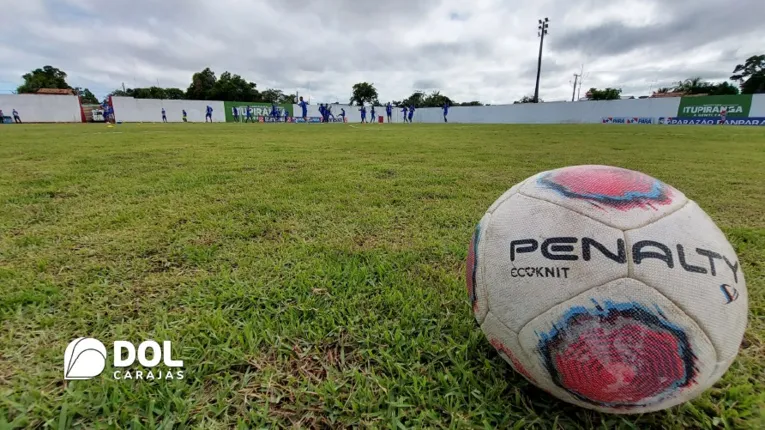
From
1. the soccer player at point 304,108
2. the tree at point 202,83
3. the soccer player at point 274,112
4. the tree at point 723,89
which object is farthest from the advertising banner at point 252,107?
the tree at point 723,89

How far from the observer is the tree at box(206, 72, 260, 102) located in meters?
64.6

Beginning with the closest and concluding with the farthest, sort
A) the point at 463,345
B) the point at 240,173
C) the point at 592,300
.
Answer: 1. the point at 592,300
2. the point at 463,345
3. the point at 240,173

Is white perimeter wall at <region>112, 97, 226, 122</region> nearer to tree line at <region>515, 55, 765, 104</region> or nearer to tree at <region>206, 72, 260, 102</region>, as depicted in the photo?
tree at <region>206, 72, 260, 102</region>

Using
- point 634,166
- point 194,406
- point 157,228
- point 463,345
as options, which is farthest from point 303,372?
point 634,166

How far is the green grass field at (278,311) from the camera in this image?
4.18 feet

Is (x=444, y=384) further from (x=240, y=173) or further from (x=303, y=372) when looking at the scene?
(x=240, y=173)

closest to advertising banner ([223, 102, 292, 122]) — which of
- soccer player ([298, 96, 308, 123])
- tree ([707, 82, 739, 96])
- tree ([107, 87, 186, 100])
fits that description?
soccer player ([298, 96, 308, 123])

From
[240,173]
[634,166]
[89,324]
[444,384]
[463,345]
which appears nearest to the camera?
[444,384]

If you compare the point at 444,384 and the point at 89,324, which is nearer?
the point at 444,384

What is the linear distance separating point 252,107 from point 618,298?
155ft

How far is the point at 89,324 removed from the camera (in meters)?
1.70

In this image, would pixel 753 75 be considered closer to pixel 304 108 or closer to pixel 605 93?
pixel 605 93

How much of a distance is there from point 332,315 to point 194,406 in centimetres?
66

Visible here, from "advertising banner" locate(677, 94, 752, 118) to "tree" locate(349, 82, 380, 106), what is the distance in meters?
63.7
